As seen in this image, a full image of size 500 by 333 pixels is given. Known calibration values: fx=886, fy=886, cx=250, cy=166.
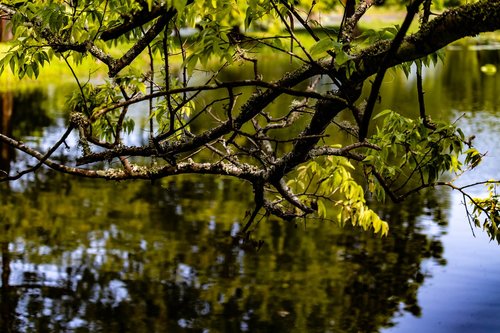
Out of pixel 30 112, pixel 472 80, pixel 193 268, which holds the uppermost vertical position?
pixel 472 80

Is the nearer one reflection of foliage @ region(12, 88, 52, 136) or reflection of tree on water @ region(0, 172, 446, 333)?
reflection of tree on water @ region(0, 172, 446, 333)

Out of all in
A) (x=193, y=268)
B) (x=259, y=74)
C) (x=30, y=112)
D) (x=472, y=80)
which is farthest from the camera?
(x=472, y=80)

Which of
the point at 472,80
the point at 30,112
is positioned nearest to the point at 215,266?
the point at 30,112

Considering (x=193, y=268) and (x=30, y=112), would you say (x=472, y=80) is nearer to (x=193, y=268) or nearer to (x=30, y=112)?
(x=30, y=112)

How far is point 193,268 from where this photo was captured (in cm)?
1505

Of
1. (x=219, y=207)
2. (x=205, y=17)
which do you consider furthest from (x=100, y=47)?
(x=219, y=207)

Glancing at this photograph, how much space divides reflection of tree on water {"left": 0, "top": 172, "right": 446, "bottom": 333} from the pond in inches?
1.0

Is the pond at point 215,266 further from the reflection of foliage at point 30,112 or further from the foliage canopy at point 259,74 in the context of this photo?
the reflection of foliage at point 30,112

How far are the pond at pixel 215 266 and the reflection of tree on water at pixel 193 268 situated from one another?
26 mm

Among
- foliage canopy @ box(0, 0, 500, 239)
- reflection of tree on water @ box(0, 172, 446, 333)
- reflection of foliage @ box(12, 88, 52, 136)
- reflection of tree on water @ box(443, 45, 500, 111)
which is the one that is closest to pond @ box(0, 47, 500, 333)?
reflection of tree on water @ box(0, 172, 446, 333)

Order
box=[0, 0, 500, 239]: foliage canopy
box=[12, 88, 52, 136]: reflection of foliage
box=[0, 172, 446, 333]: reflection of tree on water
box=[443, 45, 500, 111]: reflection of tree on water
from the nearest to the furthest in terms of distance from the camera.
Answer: box=[0, 0, 500, 239]: foliage canopy < box=[0, 172, 446, 333]: reflection of tree on water < box=[12, 88, 52, 136]: reflection of foliage < box=[443, 45, 500, 111]: reflection of tree on water

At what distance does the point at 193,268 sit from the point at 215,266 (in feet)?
1.25

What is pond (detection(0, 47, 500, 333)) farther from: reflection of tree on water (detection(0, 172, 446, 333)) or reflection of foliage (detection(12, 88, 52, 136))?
reflection of foliage (detection(12, 88, 52, 136))

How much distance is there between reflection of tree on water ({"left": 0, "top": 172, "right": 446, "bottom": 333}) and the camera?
12859mm
